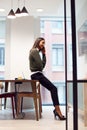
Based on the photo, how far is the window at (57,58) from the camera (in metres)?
6.82

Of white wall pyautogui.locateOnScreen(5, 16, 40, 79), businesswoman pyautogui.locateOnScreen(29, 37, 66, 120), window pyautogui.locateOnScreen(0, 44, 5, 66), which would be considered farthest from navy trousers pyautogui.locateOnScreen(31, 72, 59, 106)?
window pyautogui.locateOnScreen(0, 44, 5, 66)

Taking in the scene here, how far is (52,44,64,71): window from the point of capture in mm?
6817

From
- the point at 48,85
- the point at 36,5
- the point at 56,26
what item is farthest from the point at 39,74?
the point at 56,26

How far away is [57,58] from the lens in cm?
686

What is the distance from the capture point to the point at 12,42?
6.27 meters

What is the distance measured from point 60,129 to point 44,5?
3217 mm

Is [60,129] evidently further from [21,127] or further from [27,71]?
[27,71]

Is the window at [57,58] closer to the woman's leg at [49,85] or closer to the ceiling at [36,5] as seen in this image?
the ceiling at [36,5]

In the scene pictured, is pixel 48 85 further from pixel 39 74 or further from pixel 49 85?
pixel 39 74

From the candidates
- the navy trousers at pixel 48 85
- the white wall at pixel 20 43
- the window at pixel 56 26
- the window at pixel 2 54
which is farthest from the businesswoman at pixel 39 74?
the window at pixel 56 26

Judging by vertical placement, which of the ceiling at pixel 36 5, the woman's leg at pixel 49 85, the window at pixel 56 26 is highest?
the ceiling at pixel 36 5

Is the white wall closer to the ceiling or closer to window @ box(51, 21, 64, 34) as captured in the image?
the ceiling

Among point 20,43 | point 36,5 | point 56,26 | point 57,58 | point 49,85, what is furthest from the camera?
point 56,26

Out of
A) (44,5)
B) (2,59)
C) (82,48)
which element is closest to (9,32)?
(2,59)
